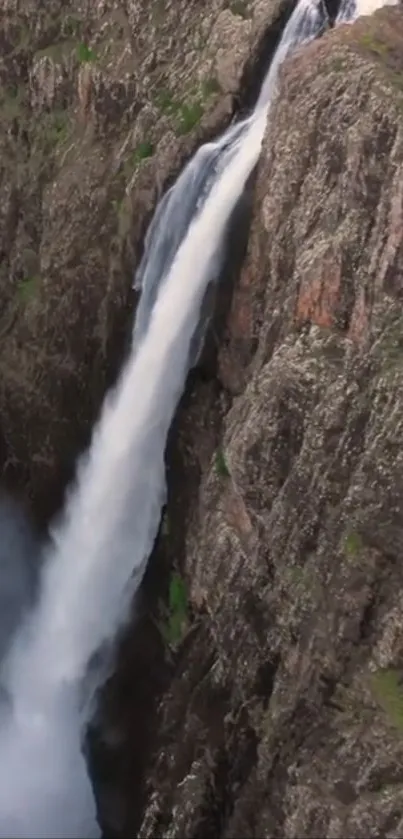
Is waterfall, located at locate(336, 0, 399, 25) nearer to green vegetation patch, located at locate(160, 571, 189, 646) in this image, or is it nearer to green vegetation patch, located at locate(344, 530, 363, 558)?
green vegetation patch, located at locate(344, 530, 363, 558)

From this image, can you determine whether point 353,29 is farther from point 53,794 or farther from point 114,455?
point 53,794

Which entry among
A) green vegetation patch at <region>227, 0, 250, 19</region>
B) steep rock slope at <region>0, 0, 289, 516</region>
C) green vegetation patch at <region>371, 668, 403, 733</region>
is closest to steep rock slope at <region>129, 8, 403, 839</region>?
green vegetation patch at <region>371, 668, 403, 733</region>

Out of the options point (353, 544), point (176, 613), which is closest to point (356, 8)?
point (353, 544)

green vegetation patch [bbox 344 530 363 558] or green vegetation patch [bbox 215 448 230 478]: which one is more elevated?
green vegetation patch [bbox 215 448 230 478]

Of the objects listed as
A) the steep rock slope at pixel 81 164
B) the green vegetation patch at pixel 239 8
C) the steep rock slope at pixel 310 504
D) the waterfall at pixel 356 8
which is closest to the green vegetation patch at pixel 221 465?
the steep rock slope at pixel 310 504

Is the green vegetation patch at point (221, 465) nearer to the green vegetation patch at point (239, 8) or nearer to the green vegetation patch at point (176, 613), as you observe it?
the green vegetation patch at point (176, 613)
